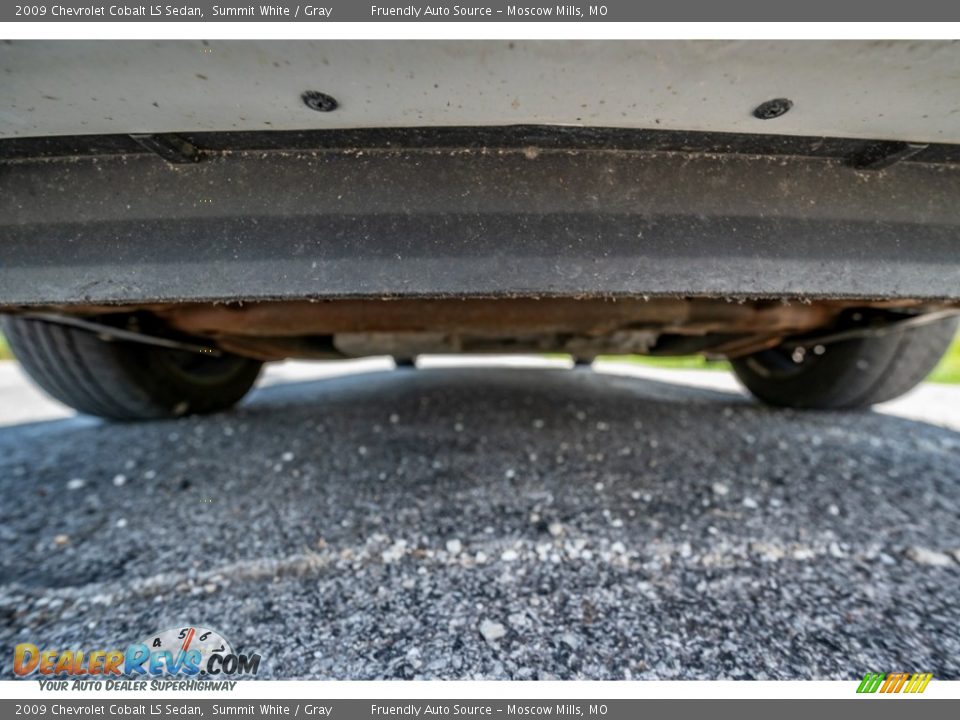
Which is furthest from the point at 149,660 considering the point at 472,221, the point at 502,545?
the point at 472,221

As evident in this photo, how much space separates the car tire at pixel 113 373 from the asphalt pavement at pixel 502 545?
0.09 m

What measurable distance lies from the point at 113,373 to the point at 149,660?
3.04 feet

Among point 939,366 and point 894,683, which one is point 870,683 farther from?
point 939,366

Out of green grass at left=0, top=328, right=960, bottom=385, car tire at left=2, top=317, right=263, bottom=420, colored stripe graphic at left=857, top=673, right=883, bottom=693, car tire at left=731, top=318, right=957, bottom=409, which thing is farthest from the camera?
green grass at left=0, top=328, right=960, bottom=385

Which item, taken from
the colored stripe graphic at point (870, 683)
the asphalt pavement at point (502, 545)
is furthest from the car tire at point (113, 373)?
the colored stripe graphic at point (870, 683)

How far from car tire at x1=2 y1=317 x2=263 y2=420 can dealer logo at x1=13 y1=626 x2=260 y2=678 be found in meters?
0.82

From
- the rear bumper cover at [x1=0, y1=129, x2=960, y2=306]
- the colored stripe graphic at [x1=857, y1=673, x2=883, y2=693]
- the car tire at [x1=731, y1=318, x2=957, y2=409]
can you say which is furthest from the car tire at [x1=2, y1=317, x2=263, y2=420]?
the car tire at [x1=731, y1=318, x2=957, y2=409]

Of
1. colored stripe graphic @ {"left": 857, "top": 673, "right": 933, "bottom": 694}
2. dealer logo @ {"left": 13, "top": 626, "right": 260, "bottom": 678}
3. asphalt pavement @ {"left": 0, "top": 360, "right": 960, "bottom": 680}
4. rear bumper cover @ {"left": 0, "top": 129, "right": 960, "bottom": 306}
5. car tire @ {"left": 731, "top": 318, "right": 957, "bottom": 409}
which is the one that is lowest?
colored stripe graphic @ {"left": 857, "top": 673, "right": 933, "bottom": 694}

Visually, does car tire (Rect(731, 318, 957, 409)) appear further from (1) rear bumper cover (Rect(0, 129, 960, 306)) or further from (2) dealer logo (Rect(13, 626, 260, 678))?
(2) dealer logo (Rect(13, 626, 260, 678))

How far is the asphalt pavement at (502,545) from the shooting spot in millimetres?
545

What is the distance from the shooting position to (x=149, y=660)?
0.55m

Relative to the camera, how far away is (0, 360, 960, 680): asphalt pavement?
54cm

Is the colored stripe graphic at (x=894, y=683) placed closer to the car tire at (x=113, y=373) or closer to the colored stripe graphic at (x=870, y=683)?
the colored stripe graphic at (x=870, y=683)

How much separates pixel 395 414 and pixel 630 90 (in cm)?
119
